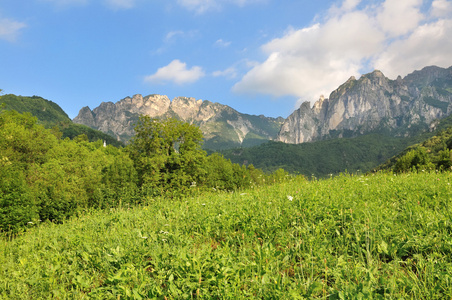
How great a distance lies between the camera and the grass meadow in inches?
132

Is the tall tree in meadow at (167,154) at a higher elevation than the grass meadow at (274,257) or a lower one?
higher

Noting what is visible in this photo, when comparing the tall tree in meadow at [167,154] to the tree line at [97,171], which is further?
the tall tree in meadow at [167,154]

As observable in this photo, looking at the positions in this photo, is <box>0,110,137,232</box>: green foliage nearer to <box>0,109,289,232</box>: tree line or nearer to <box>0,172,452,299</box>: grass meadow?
<box>0,109,289,232</box>: tree line

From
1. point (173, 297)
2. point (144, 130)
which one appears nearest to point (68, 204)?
point (144, 130)

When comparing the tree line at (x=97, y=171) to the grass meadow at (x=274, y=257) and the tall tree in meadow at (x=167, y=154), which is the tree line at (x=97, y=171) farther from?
the grass meadow at (x=274, y=257)

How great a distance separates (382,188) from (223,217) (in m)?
4.83

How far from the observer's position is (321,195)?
6.56 m

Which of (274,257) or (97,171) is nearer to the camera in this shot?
(274,257)

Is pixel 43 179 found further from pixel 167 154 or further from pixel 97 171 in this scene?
pixel 167 154

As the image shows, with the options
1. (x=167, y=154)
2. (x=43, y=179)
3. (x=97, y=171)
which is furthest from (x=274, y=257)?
(x=97, y=171)

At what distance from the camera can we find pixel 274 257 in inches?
160

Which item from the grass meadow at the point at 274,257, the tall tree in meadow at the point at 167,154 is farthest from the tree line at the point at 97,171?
the grass meadow at the point at 274,257

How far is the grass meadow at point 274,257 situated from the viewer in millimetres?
3342

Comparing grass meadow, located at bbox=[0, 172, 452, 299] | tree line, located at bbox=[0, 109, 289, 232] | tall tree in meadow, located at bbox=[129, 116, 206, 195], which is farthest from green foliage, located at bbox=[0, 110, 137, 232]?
grass meadow, located at bbox=[0, 172, 452, 299]
